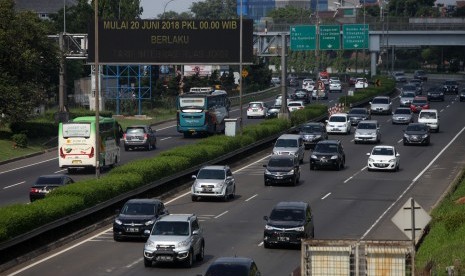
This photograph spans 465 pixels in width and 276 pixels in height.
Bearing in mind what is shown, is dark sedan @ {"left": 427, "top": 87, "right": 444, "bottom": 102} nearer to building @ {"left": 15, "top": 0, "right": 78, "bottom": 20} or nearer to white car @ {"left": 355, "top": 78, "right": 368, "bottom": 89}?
white car @ {"left": 355, "top": 78, "right": 368, "bottom": 89}

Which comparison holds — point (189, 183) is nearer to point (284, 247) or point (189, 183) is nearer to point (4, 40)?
point (284, 247)

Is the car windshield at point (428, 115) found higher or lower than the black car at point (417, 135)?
higher

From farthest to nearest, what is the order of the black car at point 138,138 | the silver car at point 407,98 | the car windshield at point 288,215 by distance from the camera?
the silver car at point 407,98 < the black car at point 138,138 < the car windshield at point 288,215

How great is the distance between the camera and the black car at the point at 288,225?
3628 centimetres

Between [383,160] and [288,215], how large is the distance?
76.7 ft

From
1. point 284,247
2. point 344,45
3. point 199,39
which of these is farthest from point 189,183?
point 344,45

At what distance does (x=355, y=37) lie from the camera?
113m

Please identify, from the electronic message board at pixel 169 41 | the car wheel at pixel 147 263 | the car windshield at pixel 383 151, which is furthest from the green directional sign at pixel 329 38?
the car wheel at pixel 147 263

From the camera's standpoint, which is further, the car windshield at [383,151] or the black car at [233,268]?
the car windshield at [383,151]

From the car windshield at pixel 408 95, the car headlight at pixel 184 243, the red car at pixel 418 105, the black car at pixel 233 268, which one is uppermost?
the car windshield at pixel 408 95

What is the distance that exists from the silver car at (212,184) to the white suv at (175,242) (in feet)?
43.9

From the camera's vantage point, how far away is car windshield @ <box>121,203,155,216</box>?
3828 cm

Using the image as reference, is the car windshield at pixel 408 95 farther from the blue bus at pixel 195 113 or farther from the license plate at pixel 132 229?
the license plate at pixel 132 229

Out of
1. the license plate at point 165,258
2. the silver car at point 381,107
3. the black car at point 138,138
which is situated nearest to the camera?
the license plate at point 165,258
